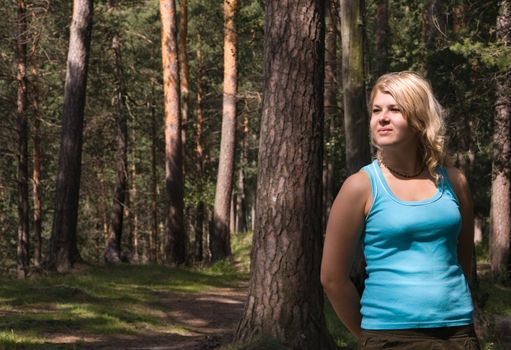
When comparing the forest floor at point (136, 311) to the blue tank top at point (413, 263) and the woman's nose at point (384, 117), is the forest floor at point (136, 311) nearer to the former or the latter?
the blue tank top at point (413, 263)

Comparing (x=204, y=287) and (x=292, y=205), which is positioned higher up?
(x=292, y=205)

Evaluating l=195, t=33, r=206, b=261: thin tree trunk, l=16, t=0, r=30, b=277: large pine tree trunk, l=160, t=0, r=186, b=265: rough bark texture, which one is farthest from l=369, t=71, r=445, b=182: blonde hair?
l=195, t=33, r=206, b=261: thin tree trunk

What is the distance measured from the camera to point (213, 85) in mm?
37469

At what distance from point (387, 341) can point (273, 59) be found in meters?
4.77

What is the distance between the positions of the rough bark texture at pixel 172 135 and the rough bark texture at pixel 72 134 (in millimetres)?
5020

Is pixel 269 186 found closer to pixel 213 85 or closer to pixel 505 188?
pixel 505 188

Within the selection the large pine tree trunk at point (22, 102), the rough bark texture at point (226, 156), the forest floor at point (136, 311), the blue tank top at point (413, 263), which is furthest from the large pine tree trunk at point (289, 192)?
the large pine tree trunk at point (22, 102)

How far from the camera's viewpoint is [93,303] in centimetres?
1273

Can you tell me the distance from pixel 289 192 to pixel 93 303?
6.55 m

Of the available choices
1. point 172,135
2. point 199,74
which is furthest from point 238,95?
point 199,74

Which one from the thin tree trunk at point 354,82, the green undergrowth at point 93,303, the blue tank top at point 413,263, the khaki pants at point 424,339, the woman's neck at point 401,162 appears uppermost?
the thin tree trunk at point 354,82

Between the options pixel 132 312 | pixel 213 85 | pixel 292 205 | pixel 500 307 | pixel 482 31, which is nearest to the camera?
pixel 292 205

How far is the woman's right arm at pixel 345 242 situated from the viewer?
2.82m

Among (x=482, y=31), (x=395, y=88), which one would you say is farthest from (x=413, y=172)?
(x=482, y=31)
